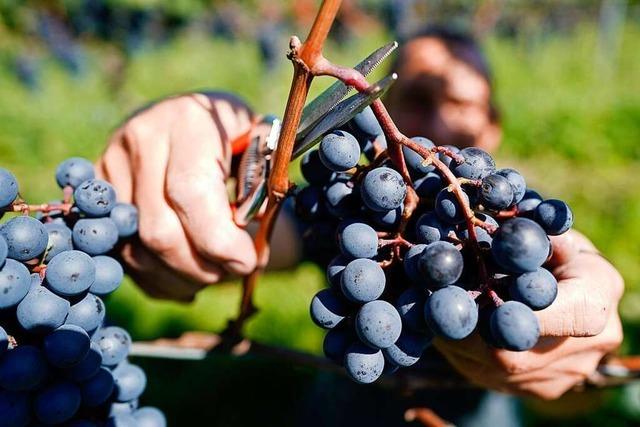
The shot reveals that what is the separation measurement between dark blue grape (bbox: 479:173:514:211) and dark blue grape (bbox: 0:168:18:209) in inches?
27.5

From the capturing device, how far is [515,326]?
0.76m

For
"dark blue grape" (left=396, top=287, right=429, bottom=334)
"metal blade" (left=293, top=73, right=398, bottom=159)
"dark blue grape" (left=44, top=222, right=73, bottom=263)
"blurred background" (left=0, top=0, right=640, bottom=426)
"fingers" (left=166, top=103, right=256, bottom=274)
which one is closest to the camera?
"metal blade" (left=293, top=73, right=398, bottom=159)

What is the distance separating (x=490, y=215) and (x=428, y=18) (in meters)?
15.3

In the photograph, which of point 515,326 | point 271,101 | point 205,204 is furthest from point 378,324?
point 271,101

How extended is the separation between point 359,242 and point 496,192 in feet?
0.66

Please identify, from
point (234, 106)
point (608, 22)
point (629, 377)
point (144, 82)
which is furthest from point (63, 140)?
point (608, 22)

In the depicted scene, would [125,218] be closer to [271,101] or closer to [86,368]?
[86,368]

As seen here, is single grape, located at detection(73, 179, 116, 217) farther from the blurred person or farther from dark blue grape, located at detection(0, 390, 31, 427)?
dark blue grape, located at detection(0, 390, 31, 427)

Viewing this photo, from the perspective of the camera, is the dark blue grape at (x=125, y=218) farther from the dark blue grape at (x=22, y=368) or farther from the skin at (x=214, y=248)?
the dark blue grape at (x=22, y=368)

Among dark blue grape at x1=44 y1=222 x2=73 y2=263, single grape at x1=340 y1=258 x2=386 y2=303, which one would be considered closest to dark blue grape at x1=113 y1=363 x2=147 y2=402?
dark blue grape at x1=44 y1=222 x2=73 y2=263

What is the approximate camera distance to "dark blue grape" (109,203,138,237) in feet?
3.38

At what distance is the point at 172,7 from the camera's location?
11164 mm

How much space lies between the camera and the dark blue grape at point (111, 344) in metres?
0.96

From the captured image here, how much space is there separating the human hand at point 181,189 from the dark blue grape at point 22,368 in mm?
295
